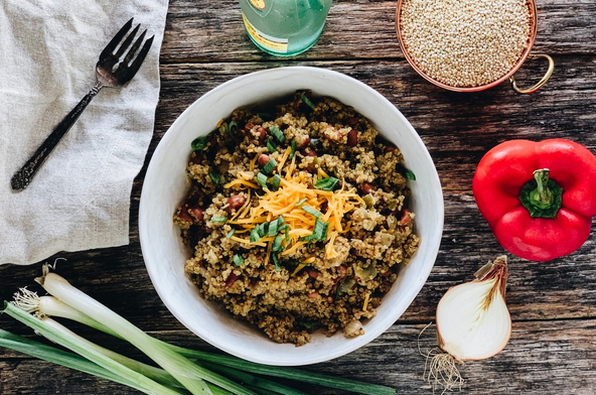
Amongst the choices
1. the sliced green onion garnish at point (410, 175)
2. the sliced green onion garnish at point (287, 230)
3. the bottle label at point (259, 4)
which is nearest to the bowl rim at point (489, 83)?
the sliced green onion garnish at point (410, 175)

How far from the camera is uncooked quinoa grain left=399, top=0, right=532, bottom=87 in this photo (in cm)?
171

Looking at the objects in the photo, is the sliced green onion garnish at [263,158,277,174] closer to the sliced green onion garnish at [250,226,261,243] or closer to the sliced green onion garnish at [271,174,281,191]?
the sliced green onion garnish at [271,174,281,191]

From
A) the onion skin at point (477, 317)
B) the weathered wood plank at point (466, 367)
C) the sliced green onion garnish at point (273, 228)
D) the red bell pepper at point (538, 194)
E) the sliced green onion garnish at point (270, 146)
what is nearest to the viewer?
the sliced green onion garnish at point (273, 228)

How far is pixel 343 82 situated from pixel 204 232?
1.88 feet

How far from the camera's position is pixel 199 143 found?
163 cm

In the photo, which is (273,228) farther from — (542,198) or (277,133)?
(542,198)

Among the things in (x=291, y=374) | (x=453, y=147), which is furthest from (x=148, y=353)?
(x=453, y=147)

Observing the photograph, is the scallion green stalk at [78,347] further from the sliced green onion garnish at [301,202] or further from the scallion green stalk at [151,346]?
the sliced green onion garnish at [301,202]

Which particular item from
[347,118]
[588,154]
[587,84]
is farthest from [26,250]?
[587,84]

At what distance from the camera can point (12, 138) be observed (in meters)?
1.67

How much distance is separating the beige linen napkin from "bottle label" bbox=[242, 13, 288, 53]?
Answer: 0.31 metres

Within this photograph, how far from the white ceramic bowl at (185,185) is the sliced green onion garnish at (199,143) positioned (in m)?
0.02

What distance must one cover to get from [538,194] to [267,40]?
2.87 ft

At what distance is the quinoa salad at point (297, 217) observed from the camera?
1472mm
